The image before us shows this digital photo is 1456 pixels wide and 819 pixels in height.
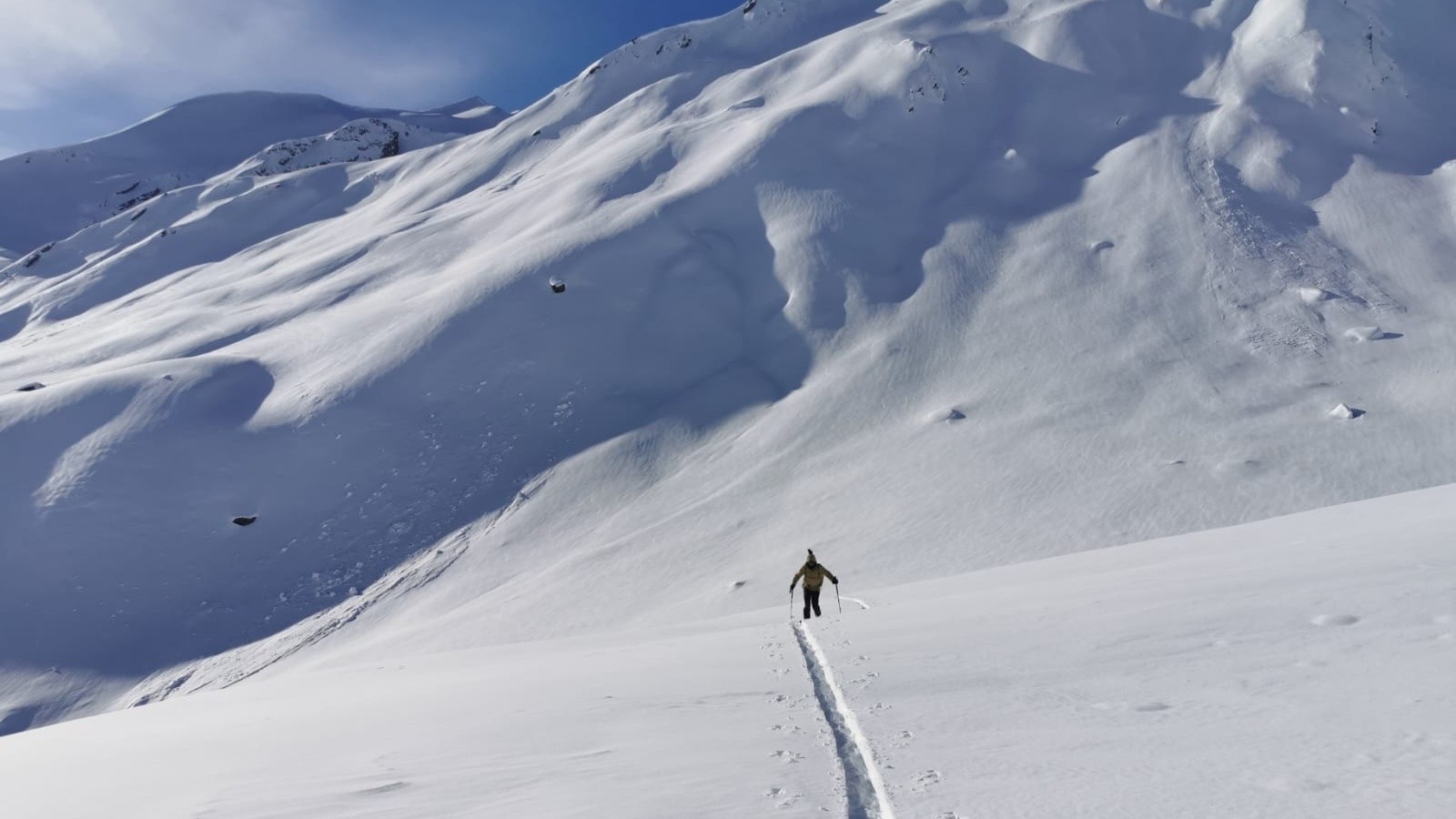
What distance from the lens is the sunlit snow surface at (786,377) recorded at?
25078 mm

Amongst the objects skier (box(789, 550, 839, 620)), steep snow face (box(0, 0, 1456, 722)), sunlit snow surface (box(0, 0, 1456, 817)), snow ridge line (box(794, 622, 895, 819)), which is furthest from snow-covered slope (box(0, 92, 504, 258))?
snow ridge line (box(794, 622, 895, 819))

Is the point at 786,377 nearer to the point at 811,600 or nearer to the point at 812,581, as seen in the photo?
the point at 812,581

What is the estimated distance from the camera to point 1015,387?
104 feet

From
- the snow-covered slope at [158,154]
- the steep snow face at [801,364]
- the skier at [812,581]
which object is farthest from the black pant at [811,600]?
the snow-covered slope at [158,154]

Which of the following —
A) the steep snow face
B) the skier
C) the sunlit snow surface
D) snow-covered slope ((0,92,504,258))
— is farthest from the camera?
snow-covered slope ((0,92,504,258))

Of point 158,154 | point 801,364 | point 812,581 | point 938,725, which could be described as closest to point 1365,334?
point 801,364

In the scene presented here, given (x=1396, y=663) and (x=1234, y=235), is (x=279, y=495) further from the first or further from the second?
(x=1234, y=235)

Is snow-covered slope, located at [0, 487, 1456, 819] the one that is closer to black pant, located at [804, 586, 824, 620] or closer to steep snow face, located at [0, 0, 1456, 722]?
black pant, located at [804, 586, 824, 620]

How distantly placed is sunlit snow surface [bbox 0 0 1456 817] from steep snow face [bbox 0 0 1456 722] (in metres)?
0.17

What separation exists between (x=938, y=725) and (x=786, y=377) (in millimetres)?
29642

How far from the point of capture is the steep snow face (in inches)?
1038

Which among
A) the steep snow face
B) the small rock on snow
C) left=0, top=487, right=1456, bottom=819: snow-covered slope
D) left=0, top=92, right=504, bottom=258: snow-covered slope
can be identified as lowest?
the small rock on snow

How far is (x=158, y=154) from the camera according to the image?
165 m

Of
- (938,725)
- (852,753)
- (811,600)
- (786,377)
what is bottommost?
(786,377)
